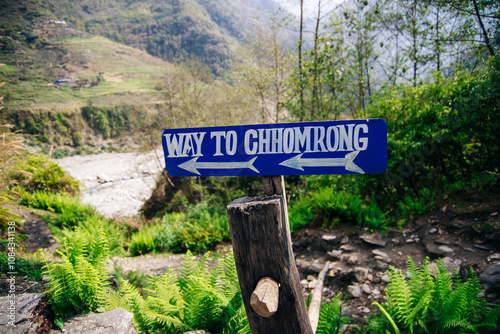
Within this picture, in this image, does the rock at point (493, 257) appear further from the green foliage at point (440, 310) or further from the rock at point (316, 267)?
the rock at point (316, 267)

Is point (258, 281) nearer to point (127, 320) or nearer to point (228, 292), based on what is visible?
point (228, 292)

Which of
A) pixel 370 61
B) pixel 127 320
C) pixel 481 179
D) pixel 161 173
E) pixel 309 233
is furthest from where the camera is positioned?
pixel 161 173

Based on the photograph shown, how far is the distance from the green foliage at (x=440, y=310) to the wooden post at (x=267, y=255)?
1296 millimetres

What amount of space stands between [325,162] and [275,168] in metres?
0.26

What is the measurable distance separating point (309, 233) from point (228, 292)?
9.23ft

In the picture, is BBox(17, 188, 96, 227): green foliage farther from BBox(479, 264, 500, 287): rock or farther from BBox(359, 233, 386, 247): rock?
BBox(479, 264, 500, 287): rock

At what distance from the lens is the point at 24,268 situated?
3.72m

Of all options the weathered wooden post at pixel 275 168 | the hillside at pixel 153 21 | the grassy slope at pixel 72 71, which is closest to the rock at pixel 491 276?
the weathered wooden post at pixel 275 168

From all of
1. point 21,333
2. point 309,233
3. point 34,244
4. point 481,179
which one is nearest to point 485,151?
point 481,179

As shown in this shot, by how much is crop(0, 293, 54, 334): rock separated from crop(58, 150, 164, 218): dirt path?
999 centimetres

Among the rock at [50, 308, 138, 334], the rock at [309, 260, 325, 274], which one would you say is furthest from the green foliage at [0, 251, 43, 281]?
the rock at [309, 260, 325, 274]

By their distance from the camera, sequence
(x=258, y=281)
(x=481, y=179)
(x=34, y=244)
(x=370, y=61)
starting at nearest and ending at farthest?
(x=258, y=281)
(x=481, y=179)
(x=34, y=244)
(x=370, y=61)

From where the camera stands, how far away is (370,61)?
6785mm

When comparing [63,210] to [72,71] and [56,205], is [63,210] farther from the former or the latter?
[72,71]
